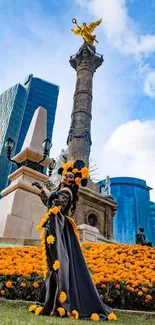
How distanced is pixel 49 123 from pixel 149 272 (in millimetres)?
54080

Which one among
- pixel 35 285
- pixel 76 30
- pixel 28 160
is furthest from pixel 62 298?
pixel 76 30

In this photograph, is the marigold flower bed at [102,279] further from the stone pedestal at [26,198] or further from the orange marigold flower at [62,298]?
the stone pedestal at [26,198]

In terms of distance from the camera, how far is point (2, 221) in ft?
20.4

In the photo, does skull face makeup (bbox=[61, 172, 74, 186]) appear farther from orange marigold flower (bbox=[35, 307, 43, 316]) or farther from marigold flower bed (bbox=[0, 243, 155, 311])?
orange marigold flower (bbox=[35, 307, 43, 316])

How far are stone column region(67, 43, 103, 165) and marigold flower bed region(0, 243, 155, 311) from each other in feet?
55.1

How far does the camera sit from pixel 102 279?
3475mm

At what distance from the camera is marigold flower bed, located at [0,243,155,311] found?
331cm

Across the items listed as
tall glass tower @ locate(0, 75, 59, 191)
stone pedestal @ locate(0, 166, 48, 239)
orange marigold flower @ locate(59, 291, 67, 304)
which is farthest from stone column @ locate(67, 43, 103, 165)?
tall glass tower @ locate(0, 75, 59, 191)

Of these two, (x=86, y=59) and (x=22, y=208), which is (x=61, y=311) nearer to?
(x=22, y=208)

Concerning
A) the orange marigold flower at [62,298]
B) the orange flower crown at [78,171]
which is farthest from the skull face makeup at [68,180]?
→ the orange marigold flower at [62,298]

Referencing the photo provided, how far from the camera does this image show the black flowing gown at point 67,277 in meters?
2.55

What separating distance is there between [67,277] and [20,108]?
5137cm

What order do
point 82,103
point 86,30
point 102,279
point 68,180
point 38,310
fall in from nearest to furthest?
point 38,310, point 68,180, point 102,279, point 82,103, point 86,30

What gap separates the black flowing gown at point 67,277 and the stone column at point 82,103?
18128 mm
